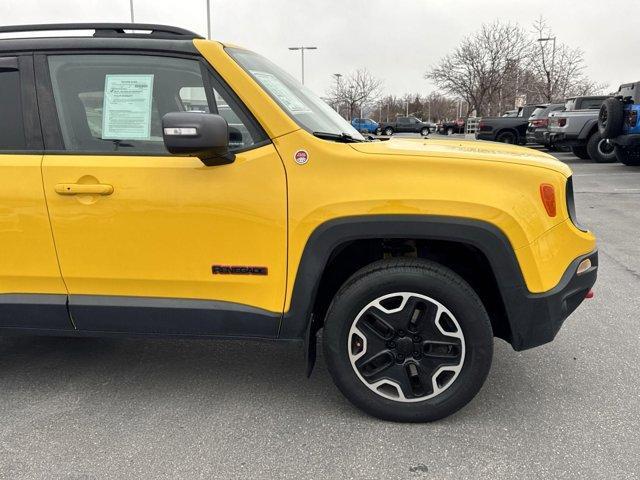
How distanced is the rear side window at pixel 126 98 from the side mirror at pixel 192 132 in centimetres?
25

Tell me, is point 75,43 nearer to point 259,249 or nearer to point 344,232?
point 259,249

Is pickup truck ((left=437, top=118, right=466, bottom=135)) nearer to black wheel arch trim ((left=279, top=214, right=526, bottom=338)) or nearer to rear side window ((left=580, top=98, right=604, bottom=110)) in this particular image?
rear side window ((left=580, top=98, right=604, bottom=110))

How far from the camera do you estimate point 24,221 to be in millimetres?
2631

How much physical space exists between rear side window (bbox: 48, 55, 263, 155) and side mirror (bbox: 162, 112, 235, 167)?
25cm

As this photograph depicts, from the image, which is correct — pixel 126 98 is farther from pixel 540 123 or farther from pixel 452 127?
pixel 452 127

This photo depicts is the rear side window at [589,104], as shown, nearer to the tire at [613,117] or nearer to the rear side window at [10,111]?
the tire at [613,117]

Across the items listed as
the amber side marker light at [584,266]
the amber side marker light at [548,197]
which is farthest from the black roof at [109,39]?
the amber side marker light at [584,266]

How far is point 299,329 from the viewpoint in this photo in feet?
8.68

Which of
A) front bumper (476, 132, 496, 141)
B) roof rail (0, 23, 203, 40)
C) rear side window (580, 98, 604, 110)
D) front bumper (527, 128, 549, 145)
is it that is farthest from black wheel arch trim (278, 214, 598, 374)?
front bumper (476, 132, 496, 141)

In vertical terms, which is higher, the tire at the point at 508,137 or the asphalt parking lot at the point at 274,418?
the tire at the point at 508,137

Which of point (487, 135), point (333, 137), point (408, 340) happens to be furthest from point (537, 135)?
point (408, 340)

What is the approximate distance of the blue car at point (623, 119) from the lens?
39.7 feet

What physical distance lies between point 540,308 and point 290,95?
5.32ft

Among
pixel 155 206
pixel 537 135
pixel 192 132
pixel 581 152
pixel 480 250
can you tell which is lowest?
pixel 581 152
